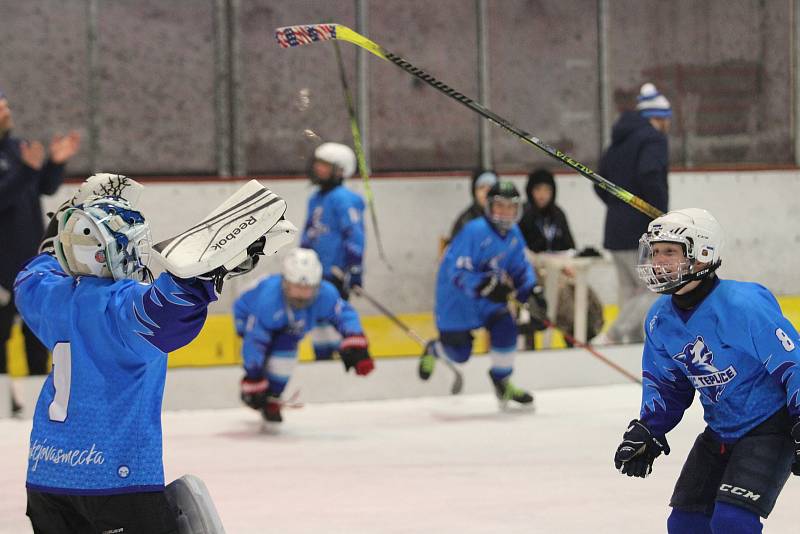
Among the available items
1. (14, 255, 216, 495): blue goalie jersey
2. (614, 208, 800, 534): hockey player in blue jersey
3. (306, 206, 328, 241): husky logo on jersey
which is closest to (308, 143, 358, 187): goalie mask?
(306, 206, 328, 241): husky logo on jersey

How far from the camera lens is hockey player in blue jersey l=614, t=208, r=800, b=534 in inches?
124

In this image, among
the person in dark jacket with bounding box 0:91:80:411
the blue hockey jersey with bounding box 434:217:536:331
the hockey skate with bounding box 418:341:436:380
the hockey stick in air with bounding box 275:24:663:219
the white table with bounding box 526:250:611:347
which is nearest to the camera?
the hockey stick in air with bounding box 275:24:663:219

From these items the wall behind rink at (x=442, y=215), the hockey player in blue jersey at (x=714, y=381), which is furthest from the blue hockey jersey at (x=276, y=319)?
the hockey player in blue jersey at (x=714, y=381)

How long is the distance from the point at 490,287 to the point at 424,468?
5.38 ft

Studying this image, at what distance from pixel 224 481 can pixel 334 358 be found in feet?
7.40

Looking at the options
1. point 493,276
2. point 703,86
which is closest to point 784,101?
point 703,86

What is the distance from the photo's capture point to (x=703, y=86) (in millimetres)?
10344

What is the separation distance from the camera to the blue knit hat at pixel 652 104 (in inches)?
298

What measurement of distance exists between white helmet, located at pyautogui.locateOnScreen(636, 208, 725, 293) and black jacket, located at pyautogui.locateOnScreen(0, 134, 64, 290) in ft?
11.7

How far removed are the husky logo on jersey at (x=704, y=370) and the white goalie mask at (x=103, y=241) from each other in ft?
3.95

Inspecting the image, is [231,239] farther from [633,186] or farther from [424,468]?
[633,186]

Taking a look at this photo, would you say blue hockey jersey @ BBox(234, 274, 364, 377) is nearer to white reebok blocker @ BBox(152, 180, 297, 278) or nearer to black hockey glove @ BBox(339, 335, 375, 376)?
black hockey glove @ BBox(339, 335, 375, 376)

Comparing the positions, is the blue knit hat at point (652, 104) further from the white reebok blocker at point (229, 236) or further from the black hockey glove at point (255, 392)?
the white reebok blocker at point (229, 236)

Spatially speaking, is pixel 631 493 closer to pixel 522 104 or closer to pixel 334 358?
pixel 334 358
